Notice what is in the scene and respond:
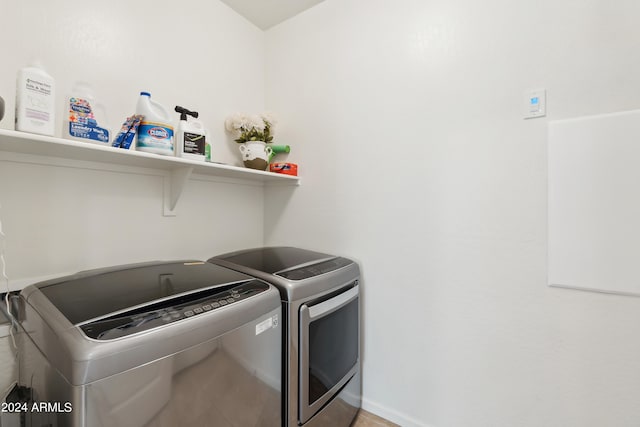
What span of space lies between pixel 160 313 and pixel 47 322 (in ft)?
0.81

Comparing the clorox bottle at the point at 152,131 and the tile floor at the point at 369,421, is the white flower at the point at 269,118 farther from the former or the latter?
the tile floor at the point at 369,421

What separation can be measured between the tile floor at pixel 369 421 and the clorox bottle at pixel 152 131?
166cm

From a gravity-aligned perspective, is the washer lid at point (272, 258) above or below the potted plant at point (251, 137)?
below

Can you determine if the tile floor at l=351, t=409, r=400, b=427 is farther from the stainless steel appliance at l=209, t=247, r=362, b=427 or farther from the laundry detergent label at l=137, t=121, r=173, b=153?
the laundry detergent label at l=137, t=121, r=173, b=153

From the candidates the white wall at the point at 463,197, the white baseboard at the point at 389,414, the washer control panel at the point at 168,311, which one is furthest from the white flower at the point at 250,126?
the white baseboard at the point at 389,414

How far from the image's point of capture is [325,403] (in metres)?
1.22

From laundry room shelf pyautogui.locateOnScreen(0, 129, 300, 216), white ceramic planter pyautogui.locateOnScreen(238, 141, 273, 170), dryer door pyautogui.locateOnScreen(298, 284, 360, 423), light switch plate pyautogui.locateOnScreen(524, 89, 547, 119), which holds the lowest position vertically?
dryer door pyautogui.locateOnScreen(298, 284, 360, 423)

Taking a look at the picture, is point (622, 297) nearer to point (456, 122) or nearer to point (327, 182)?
point (456, 122)

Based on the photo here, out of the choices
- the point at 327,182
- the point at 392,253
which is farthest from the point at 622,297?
the point at 327,182

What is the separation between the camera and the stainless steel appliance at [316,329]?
1.06 m

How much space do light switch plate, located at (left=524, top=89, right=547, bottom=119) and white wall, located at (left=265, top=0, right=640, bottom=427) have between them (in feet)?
0.09

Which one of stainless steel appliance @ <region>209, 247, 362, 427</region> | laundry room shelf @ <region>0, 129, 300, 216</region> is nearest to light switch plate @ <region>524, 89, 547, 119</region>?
stainless steel appliance @ <region>209, 247, 362, 427</region>

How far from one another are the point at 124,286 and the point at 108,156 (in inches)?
21.9

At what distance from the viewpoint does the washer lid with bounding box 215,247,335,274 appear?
1.26 m
